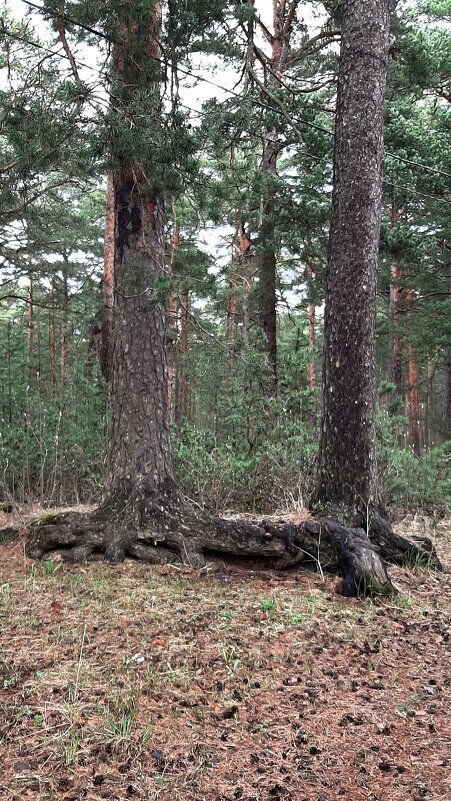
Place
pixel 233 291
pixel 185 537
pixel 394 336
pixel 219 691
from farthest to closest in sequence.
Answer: pixel 394 336 < pixel 233 291 < pixel 185 537 < pixel 219 691

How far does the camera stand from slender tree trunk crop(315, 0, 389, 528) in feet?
16.4

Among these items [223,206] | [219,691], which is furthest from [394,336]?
[219,691]

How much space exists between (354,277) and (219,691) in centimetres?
369

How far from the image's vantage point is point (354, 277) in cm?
505

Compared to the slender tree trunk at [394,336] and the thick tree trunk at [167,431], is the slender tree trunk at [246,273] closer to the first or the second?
the slender tree trunk at [394,336]

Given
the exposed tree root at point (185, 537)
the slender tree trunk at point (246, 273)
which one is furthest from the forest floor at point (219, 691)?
the slender tree trunk at point (246, 273)

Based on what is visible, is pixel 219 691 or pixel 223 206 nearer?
pixel 219 691

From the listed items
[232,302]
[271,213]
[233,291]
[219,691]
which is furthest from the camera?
[232,302]

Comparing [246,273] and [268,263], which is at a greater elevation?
[268,263]

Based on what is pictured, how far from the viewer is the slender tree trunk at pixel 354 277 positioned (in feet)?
16.4

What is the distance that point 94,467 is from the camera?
7.52 m

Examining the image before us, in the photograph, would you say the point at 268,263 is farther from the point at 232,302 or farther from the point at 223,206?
the point at 232,302

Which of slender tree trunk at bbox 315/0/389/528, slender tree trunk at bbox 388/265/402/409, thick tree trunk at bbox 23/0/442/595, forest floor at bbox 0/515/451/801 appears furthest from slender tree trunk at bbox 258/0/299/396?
forest floor at bbox 0/515/451/801

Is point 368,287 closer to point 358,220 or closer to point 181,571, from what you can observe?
point 358,220
